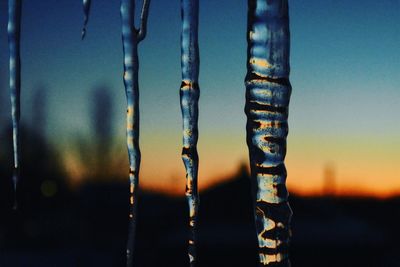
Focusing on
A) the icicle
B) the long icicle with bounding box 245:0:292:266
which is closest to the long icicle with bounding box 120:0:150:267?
the icicle

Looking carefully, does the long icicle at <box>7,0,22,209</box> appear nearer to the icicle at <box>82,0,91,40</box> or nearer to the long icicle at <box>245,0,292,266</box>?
the icicle at <box>82,0,91,40</box>

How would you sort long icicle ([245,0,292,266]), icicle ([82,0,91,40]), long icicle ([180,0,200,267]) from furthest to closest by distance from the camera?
icicle ([82,0,91,40]) < long icicle ([180,0,200,267]) < long icicle ([245,0,292,266])

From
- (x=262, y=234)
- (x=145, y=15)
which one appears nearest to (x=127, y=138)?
(x=145, y=15)

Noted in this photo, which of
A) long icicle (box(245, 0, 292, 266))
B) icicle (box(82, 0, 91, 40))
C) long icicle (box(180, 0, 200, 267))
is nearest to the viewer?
long icicle (box(245, 0, 292, 266))

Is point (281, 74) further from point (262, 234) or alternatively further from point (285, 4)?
point (262, 234)

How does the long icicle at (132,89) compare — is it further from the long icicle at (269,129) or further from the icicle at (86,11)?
the long icicle at (269,129)

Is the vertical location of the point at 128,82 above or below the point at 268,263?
above

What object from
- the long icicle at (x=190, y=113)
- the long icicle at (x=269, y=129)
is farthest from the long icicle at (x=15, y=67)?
the long icicle at (x=269, y=129)
